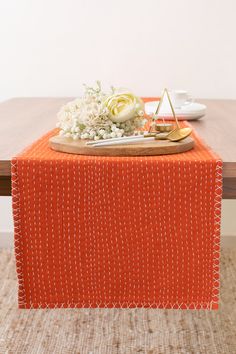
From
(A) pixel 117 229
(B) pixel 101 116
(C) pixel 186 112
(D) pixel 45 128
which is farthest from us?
(C) pixel 186 112

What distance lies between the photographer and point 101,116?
125 centimetres

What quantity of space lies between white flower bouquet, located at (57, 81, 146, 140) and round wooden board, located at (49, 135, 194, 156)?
5 cm

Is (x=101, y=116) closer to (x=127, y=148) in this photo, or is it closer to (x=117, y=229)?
(x=127, y=148)

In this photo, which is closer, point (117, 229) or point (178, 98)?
point (117, 229)

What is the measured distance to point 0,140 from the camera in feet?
4.43

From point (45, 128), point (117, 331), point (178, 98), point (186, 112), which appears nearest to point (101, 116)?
point (45, 128)

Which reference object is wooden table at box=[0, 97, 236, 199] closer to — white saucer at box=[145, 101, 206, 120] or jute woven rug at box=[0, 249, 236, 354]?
white saucer at box=[145, 101, 206, 120]

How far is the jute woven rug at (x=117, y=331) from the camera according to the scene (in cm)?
184

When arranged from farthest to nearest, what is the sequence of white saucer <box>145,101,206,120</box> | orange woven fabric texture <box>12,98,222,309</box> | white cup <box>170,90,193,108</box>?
white cup <box>170,90,193,108</box> < white saucer <box>145,101,206,120</box> < orange woven fabric texture <box>12,98,222,309</box>

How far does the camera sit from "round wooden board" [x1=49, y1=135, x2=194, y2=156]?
45.4 inches

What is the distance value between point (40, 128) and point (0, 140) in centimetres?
24

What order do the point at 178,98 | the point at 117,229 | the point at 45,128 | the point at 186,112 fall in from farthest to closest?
1. the point at 178,98
2. the point at 186,112
3. the point at 45,128
4. the point at 117,229

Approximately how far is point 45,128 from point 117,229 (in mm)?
526

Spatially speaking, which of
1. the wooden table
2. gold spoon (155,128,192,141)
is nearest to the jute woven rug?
the wooden table
